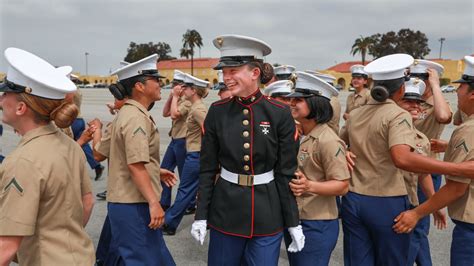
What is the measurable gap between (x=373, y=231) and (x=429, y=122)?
1.84 meters

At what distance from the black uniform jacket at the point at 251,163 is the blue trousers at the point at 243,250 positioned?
0.16 feet

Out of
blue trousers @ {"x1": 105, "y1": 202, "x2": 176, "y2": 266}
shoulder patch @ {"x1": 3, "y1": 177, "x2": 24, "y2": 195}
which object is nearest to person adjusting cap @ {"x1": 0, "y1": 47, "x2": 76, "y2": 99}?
shoulder patch @ {"x1": 3, "y1": 177, "x2": 24, "y2": 195}

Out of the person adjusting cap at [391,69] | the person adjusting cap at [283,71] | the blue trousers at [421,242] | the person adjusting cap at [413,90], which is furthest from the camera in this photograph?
the person adjusting cap at [283,71]

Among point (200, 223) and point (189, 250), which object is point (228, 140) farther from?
point (189, 250)

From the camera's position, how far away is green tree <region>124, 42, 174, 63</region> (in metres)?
97.8

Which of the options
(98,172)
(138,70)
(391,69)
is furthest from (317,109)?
(98,172)

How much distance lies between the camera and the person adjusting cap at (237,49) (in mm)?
2373

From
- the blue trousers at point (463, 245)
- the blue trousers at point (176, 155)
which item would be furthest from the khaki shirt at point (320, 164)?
the blue trousers at point (176, 155)

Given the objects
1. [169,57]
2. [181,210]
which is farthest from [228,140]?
[169,57]

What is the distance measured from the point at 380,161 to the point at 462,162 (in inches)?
19.5

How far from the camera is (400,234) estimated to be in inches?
109

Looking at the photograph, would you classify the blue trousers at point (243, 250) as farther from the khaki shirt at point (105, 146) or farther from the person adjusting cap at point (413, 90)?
the person adjusting cap at point (413, 90)

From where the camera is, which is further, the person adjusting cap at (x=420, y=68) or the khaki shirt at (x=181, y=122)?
the khaki shirt at (x=181, y=122)

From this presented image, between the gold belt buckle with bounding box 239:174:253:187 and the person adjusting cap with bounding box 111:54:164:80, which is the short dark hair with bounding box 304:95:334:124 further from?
the person adjusting cap with bounding box 111:54:164:80
